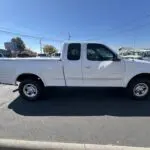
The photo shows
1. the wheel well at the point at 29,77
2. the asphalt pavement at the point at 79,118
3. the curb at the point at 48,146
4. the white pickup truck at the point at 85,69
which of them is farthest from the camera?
the wheel well at the point at 29,77

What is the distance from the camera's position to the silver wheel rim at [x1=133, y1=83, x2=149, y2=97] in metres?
6.68

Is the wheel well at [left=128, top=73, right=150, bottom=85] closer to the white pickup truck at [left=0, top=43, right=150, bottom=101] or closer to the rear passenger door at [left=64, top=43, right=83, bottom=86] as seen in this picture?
the white pickup truck at [left=0, top=43, right=150, bottom=101]

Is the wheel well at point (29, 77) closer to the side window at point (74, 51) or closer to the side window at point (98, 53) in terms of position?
the side window at point (74, 51)

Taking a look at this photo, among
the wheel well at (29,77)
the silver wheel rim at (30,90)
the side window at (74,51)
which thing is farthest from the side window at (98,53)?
the silver wheel rim at (30,90)

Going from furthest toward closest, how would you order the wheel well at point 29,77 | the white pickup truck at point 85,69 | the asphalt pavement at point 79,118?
the wheel well at point 29,77, the white pickup truck at point 85,69, the asphalt pavement at point 79,118

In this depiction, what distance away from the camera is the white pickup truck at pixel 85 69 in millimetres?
6590

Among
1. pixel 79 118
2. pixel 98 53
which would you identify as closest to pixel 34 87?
pixel 79 118

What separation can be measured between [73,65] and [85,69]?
41cm

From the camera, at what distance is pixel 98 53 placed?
21.9 feet

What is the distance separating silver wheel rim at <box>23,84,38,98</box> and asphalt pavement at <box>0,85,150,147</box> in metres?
0.28

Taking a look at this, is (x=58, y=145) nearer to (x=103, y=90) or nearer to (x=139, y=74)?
(x=139, y=74)

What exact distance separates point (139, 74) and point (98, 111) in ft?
6.43

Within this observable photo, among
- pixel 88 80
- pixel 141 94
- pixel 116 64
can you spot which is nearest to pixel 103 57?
pixel 116 64

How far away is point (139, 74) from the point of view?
661cm
